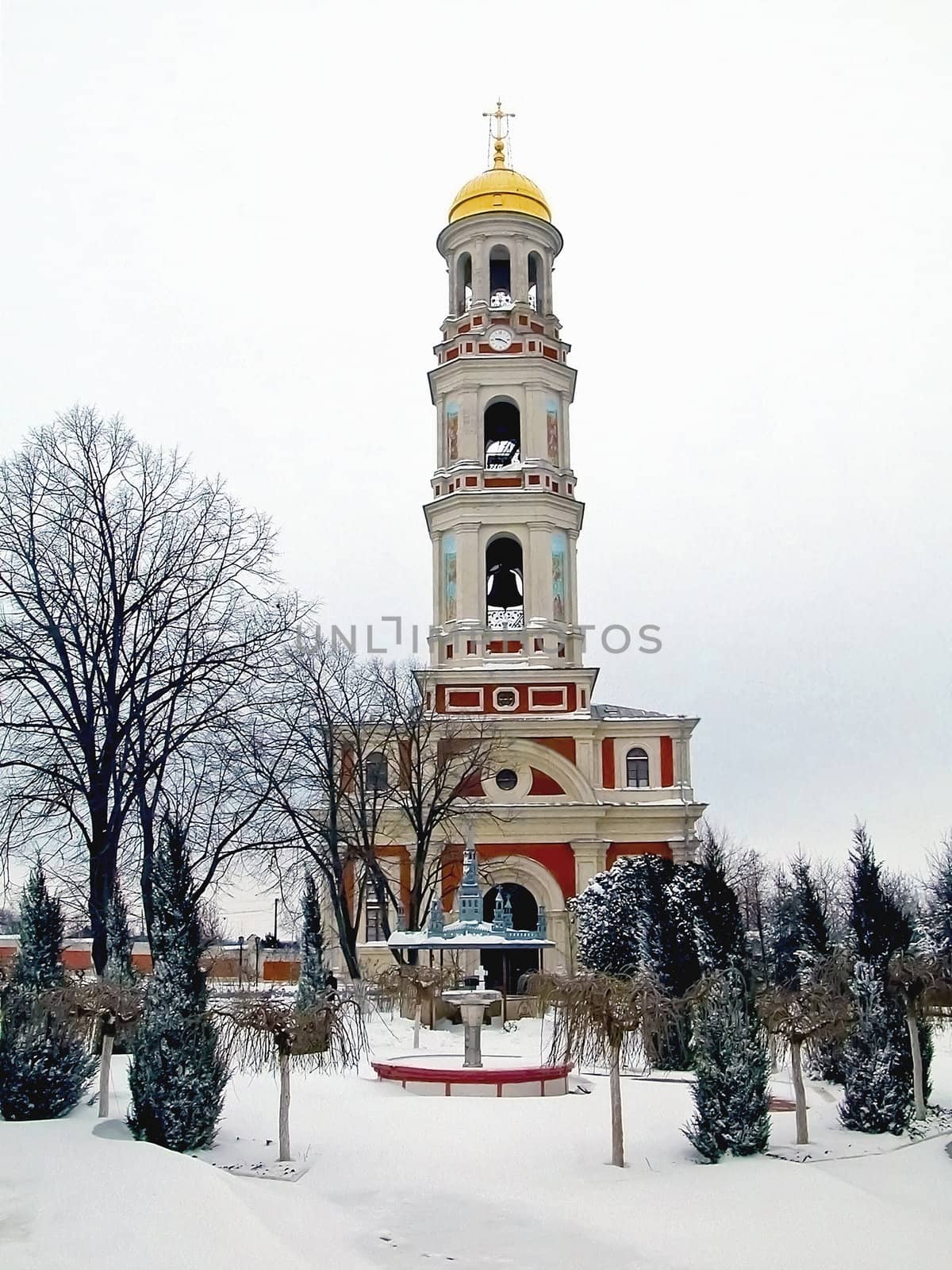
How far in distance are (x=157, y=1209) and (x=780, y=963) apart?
2126cm

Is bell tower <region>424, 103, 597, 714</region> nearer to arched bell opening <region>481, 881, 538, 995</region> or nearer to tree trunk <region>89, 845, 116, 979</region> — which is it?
arched bell opening <region>481, 881, 538, 995</region>

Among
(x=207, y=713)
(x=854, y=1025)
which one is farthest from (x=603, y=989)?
(x=207, y=713)

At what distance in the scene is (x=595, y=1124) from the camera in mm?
15219

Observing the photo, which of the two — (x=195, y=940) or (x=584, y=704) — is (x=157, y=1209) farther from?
(x=584, y=704)

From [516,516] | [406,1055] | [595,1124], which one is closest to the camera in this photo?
[595,1124]

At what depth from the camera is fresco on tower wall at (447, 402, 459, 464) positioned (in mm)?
38719

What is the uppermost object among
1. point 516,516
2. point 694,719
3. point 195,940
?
point 516,516

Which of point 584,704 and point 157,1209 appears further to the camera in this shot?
point 584,704

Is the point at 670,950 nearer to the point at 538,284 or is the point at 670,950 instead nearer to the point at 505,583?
the point at 505,583

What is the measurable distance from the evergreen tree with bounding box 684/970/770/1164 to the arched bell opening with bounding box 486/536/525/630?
79.1 ft

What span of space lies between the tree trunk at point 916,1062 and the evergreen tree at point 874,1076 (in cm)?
15

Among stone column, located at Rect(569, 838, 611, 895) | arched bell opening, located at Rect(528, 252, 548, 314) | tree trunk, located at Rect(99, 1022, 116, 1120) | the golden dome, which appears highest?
the golden dome

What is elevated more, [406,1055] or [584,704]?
[584,704]

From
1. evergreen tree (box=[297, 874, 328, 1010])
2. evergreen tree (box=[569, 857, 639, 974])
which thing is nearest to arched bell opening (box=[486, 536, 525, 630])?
evergreen tree (box=[569, 857, 639, 974])
